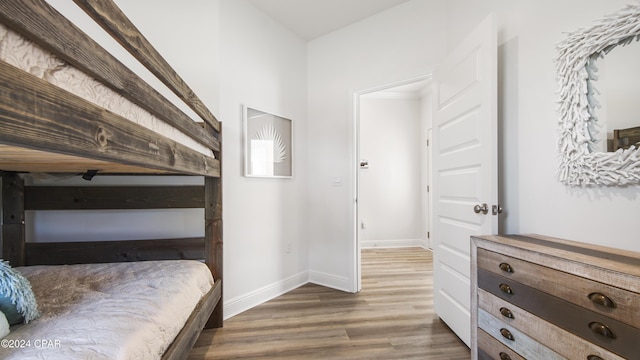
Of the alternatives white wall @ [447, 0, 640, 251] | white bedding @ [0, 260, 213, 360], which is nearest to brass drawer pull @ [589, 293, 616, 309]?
white wall @ [447, 0, 640, 251]

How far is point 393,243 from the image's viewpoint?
4.38 meters

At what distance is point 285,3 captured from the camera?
7.54 feet

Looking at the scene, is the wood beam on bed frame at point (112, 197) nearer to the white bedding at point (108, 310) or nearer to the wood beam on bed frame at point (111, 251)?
the wood beam on bed frame at point (111, 251)

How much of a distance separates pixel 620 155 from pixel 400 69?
168 cm


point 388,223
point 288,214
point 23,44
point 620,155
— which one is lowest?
point 388,223

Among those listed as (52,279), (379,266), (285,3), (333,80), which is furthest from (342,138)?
(52,279)

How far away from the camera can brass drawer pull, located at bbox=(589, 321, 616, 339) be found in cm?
77

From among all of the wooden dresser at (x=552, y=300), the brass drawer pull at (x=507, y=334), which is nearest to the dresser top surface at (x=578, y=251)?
the wooden dresser at (x=552, y=300)

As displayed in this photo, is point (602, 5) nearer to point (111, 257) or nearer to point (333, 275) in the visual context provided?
point (333, 275)

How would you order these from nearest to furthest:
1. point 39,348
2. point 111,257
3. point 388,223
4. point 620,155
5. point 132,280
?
1. point 39,348
2. point 620,155
3. point 132,280
4. point 111,257
5. point 388,223

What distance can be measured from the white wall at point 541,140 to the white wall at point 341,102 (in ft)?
2.26

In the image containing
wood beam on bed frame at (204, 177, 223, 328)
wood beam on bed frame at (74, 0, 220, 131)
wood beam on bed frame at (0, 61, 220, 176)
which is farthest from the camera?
wood beam on bed frame at (204, 177, 223, 328)

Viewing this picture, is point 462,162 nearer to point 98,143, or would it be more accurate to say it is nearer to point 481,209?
point 481,209

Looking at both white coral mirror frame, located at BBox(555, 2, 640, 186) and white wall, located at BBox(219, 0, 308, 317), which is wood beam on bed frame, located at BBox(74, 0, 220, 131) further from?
white coral mirror frame, located at BBox(555, 2, 640, 186)
